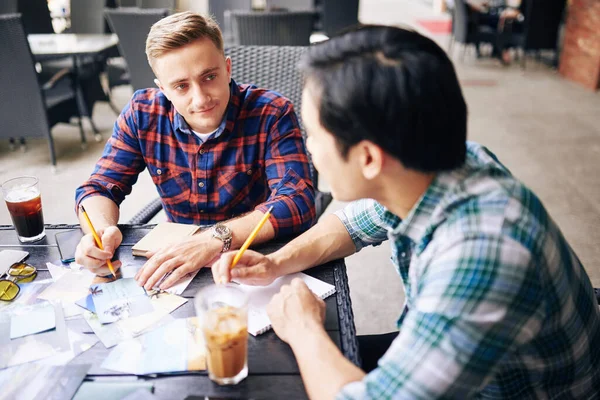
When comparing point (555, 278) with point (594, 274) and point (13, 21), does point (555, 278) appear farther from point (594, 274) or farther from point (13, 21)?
point (13, 21)

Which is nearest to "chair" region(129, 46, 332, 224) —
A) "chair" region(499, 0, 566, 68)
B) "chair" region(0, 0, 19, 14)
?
"chair" region(0, 0, 19, 14)

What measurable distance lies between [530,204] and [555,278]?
12 cm

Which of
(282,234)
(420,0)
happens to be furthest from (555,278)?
(420,0)

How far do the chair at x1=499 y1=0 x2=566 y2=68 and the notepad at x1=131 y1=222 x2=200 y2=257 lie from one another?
6337 millimetres

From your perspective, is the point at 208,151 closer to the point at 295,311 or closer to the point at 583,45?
the point at 295,311

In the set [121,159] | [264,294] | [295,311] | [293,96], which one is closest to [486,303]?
[295,311]

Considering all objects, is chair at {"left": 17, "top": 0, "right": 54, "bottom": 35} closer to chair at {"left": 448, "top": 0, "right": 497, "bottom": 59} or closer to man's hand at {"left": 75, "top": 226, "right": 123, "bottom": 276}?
man's hand at {"left": 75, "top": 226, "right": 123, "bottom": 276}

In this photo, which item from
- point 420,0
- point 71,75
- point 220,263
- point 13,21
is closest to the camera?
point 220,263

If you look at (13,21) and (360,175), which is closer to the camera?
(360,175)

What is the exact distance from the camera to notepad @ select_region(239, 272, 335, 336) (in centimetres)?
99

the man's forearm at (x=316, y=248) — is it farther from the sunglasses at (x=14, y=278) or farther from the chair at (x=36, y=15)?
the chair at (x=36, y=15)

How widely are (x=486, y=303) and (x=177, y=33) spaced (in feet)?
3.61

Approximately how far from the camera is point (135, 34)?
3777 mm

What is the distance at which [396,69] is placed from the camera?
2.42 feet
